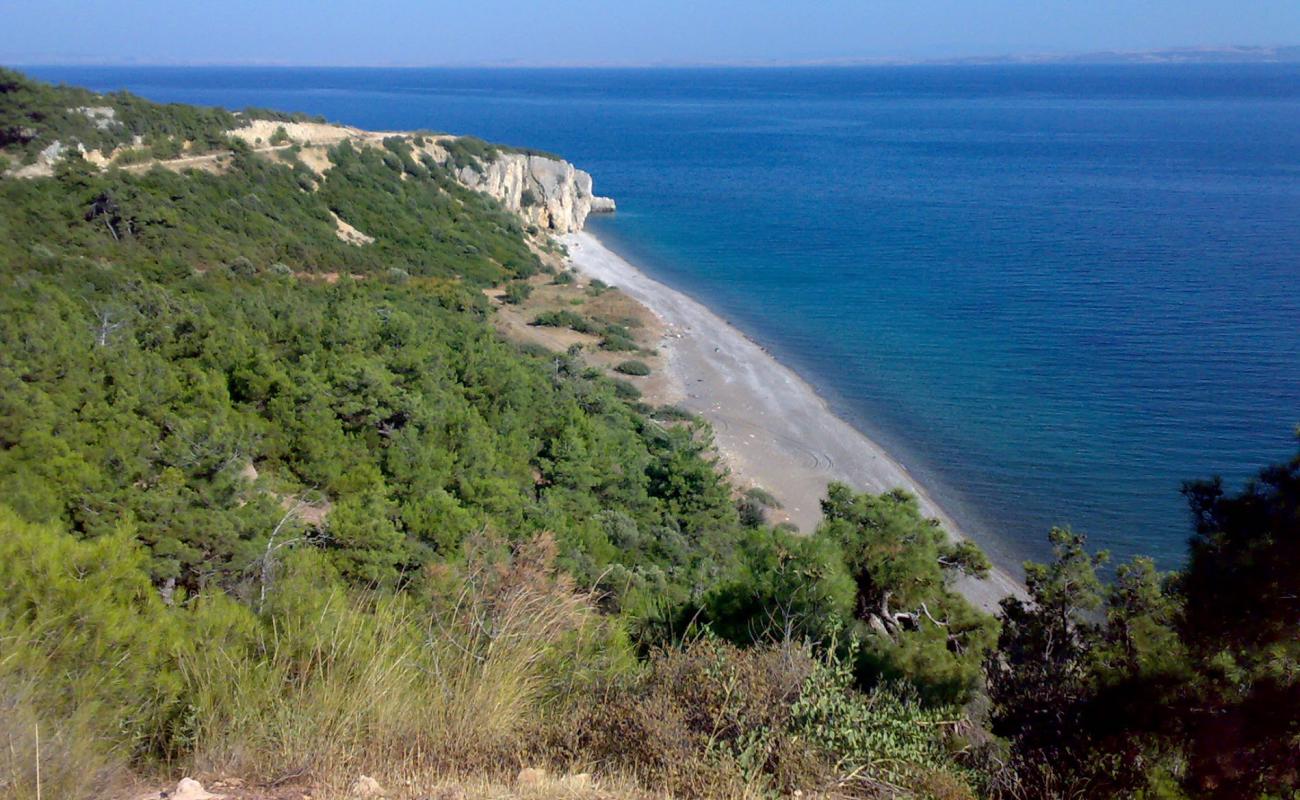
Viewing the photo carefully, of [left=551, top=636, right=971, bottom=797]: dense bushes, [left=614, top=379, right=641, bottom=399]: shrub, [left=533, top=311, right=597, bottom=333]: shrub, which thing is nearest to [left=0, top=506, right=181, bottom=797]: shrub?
[left=551, top=636, right=971, bottom=797]: dense bushes

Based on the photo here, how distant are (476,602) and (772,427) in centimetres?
2059

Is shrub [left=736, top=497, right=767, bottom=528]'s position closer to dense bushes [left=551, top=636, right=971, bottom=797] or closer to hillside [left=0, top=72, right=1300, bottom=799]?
hillside [left=0, top=72, right=1300, bottom=799]

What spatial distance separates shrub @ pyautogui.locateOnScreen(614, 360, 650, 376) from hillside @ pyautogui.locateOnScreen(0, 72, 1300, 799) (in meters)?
7.41

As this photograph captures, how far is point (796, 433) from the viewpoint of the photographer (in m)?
24.6

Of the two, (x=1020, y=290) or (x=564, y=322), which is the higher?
(x=1020, y=290)

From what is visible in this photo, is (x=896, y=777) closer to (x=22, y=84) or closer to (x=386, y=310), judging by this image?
(x=386, y=310)

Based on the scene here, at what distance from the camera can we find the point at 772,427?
24.9 metres

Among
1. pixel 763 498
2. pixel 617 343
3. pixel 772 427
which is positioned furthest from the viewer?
pixel 617 343

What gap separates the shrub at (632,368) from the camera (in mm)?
28469

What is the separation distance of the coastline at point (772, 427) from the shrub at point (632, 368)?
81 cm

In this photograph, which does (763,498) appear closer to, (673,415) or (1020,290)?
(673,415)

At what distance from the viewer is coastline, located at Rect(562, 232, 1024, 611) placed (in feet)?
67.4

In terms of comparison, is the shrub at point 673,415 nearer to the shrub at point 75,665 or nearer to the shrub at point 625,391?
the shrub at point 625,391

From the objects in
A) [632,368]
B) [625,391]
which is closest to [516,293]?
[632,368]
